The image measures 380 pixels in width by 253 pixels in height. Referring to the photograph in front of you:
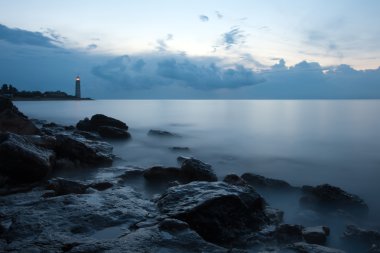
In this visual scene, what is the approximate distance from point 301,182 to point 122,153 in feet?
27.6

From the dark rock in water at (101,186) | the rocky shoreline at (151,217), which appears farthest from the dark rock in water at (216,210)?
the dark rock in water at (101,186)

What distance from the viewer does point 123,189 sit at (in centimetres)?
738

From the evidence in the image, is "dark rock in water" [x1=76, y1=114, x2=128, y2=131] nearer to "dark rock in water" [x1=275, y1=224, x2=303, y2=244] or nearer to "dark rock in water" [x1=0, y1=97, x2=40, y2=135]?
"dark rock in water" [x1=0, y1=97, x2=40, y2=135]

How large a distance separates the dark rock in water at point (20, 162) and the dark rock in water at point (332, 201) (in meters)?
6.62

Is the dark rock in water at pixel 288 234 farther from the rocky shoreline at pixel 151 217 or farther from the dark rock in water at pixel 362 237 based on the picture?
the dark rock in water at pixel 362 237

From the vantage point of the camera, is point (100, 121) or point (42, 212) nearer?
point (42, 212)

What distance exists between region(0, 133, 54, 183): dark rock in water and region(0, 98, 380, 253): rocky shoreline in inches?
0.8

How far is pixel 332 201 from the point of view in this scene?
8.18 metres

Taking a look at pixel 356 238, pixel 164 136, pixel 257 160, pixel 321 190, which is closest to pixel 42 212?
pixel 356 238

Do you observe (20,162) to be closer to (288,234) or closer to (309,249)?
(288,234)

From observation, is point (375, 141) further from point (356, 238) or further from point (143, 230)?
point (143, 230)

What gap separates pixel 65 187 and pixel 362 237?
589cm

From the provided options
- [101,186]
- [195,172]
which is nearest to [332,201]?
[195,172]

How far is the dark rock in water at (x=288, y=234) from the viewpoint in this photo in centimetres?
541
